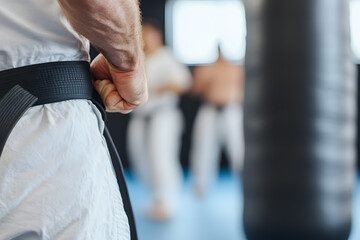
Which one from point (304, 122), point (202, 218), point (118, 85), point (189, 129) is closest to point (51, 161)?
point (118, 85)

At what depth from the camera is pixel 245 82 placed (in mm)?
1978

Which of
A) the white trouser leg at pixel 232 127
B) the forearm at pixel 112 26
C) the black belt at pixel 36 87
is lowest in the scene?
the white trouser leg at pixel 232 127

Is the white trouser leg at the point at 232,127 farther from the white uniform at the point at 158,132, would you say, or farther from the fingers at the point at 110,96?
the fingers at the point at 110,96

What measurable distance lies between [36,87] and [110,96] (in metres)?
0.16

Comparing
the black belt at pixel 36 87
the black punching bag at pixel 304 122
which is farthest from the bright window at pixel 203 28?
the black belt at pixel 36 87

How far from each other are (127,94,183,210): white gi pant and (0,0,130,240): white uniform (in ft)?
10.6

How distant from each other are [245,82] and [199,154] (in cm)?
301

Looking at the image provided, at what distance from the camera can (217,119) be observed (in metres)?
4.90

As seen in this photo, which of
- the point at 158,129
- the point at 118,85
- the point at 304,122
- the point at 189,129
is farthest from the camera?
the point at 189,129

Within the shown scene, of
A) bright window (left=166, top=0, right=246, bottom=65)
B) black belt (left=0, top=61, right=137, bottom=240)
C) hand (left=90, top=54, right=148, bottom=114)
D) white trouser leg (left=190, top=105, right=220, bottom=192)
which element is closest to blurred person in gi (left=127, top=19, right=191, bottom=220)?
white trouser leg (left=190, top=105, right=220, bottom=192)

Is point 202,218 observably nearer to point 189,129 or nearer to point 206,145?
point 206,145

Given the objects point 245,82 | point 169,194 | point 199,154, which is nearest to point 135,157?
point 169,194

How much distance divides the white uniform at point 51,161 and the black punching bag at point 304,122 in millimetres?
1117

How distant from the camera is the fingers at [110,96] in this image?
902 mm
